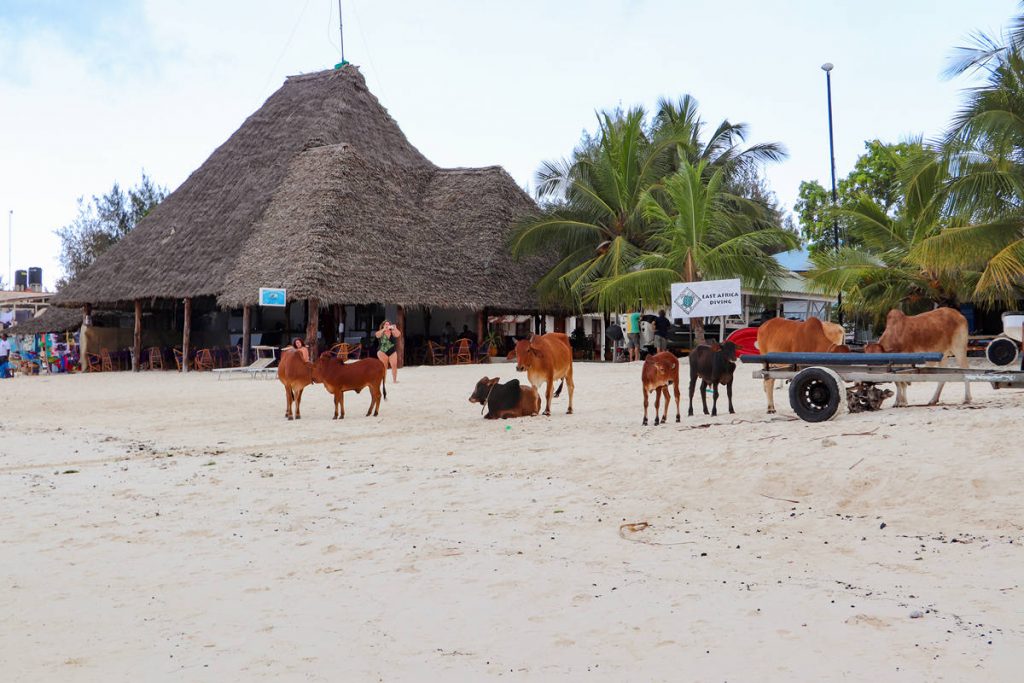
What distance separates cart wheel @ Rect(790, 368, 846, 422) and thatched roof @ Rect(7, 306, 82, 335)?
1136 inches

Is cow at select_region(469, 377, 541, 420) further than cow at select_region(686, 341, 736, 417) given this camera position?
Yes

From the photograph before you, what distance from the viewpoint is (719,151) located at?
29250mm

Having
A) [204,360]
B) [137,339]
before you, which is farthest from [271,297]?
[137,339]

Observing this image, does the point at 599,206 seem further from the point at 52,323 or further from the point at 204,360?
the point at 52,323

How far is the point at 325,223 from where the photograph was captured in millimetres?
22891

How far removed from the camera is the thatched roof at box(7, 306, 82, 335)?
31.8 meters

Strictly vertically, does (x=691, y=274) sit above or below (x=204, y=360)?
Answer: above

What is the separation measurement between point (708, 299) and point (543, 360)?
26.8 feet

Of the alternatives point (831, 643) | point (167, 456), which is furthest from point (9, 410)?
point (831, 643)

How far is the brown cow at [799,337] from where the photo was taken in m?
10.1

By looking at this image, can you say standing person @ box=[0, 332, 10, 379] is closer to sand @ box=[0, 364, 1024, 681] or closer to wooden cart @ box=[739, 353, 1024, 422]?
sand @ box=[0, 364, 1024, 681]

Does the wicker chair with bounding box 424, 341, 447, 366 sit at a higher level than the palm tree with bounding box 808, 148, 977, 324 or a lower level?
lower

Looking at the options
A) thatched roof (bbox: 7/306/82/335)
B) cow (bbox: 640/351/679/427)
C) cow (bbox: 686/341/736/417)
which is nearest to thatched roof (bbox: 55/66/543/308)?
thatched roof (bbox: 7/306/82/335)

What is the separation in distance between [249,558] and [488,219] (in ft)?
76.3
